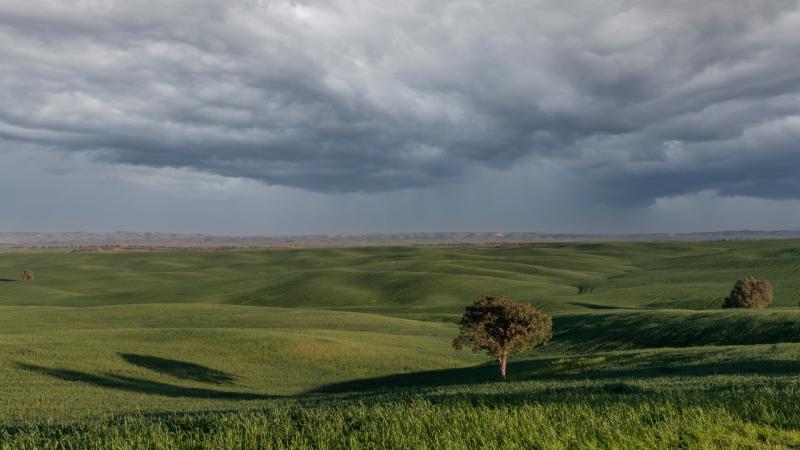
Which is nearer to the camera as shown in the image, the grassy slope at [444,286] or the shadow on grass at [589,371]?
the shadow on grass at [589,371]

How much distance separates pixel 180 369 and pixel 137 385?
535 cm

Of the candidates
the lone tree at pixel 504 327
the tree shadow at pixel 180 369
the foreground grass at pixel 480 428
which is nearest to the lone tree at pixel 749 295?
the lone tree at pixel 504 327

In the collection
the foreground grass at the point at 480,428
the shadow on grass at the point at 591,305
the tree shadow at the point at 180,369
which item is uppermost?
the foreground grass at the point at 480,428

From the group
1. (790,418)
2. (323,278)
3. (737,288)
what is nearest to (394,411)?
(790,418)

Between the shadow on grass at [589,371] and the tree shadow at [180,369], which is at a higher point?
the shadow on grass at [589,371]

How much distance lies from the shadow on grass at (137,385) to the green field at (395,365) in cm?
19

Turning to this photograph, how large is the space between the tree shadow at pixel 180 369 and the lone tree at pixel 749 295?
197 ft

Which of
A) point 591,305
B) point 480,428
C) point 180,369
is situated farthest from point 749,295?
point 480,428

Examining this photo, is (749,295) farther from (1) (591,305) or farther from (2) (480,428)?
(2) (480,428)

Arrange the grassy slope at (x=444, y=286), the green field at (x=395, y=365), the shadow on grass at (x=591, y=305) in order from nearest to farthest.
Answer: the green field at (x=395, y=365) → the shadow on grass at (x=591, y=305) → the grassy slope at (x=444, y=286)

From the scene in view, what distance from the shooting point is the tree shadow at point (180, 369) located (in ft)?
143

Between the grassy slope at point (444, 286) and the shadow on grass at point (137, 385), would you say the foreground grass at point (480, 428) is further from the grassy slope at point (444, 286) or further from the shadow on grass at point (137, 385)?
the grassy slope at point (444, 286)

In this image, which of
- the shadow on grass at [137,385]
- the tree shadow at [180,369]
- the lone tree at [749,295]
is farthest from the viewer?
the lone tree at [749,295]

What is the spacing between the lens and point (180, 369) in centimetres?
4497
